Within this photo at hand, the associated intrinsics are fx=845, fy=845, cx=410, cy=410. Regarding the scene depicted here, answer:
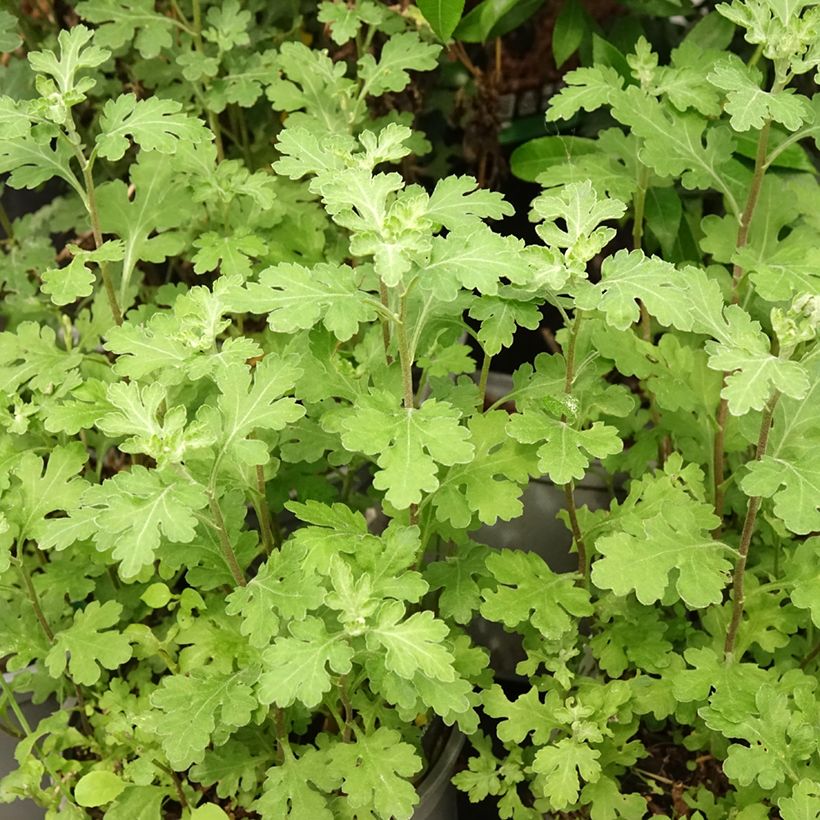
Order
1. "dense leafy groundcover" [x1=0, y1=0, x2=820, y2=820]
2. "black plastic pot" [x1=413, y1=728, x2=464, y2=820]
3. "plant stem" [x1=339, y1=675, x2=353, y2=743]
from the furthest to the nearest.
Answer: "black plastic pot" [x1=413, y1=728, x2=464, y2=820]
"plant stem" [x1=339, y1=675, x2=353, y2=743]
"dense leafy groundcover" [x1=0, y1=0, x2=820, y2=820]

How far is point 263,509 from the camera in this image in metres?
0.99

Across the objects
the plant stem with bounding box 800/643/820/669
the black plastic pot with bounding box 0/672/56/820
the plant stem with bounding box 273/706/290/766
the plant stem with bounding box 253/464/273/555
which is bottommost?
the black plastic pot with bounding box 0/672/56/820

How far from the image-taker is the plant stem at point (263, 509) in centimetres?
94

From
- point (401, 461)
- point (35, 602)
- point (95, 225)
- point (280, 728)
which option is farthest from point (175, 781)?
point (95, 225)

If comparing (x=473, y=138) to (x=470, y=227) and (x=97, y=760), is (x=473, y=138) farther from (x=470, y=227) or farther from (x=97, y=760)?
(x=97, y=760)

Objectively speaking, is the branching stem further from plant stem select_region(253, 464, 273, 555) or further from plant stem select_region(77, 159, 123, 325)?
plant stem select_region(253, 464, 273, 555)

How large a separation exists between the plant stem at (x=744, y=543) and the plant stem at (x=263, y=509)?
0.52m

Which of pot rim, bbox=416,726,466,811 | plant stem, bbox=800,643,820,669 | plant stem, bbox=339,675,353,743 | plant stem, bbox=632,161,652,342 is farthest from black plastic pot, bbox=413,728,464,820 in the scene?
plant stem, bbox=632,161,652,342

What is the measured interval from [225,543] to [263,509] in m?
0.12

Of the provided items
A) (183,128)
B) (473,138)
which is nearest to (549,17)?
(473,138)

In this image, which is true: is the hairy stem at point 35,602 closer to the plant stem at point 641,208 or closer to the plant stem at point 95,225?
the plant stem at point 95,225

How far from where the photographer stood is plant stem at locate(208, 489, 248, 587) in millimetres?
853

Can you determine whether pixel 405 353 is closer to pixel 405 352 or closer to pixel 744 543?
pixel 405 352

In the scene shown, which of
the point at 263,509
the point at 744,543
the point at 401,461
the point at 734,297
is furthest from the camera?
the point at 734,297
